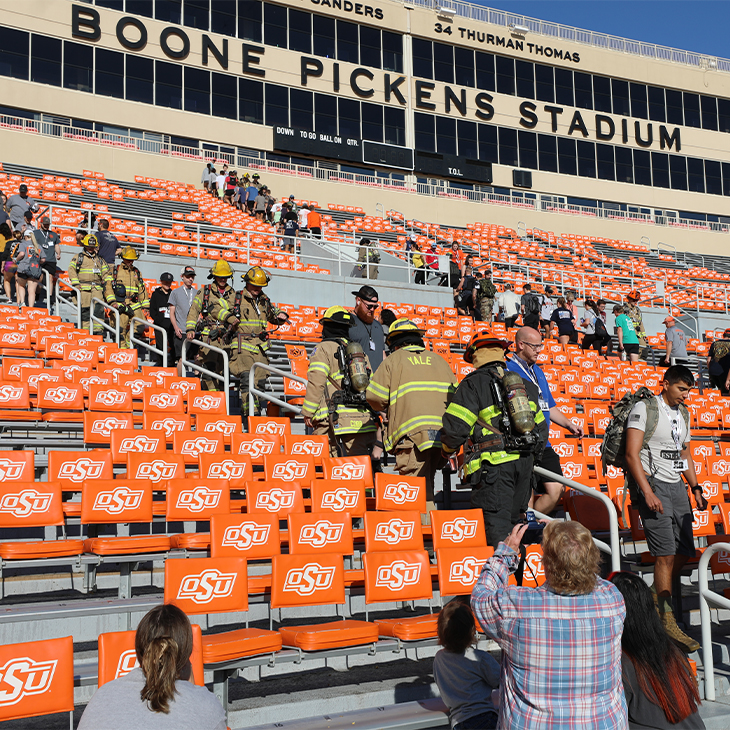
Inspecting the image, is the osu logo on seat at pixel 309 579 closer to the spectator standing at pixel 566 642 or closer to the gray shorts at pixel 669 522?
the spectator standing at pixel 566 642

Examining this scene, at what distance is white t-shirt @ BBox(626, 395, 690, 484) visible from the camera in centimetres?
563

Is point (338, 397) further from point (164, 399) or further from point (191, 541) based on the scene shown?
point (164, 399)

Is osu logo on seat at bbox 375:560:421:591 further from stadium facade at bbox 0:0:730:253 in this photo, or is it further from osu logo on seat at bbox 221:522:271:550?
stadium facade at bbox 0:0:730:253

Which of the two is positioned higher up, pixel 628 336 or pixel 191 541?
pixel 628 336

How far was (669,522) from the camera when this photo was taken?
18.1ft

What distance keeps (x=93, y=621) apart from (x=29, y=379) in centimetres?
469

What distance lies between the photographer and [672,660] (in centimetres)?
334

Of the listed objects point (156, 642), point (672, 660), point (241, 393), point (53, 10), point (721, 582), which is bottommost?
point (721, 582)

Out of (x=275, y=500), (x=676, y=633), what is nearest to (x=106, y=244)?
(x=275, y=500)

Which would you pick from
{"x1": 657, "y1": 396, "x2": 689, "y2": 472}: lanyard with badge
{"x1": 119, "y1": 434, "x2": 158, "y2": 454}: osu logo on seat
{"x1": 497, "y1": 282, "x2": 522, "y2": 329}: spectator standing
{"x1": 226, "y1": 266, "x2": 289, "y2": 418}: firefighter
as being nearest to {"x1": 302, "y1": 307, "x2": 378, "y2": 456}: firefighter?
{"x1": 119, "y1": 434, "x2": 158, "y2": 454}: osu logo on seat

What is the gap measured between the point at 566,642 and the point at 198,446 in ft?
17.1

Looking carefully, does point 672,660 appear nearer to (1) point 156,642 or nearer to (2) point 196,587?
(1) point 156,642

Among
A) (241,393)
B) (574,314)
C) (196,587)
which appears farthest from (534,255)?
(196,587)

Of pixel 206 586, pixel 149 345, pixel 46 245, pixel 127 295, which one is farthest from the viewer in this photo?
pixel 46 245
